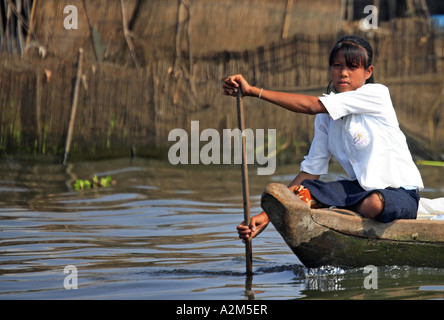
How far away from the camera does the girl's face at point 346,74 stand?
413 centimetres

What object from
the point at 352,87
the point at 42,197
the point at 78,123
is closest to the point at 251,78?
the point at 78,123

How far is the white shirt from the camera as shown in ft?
13.2

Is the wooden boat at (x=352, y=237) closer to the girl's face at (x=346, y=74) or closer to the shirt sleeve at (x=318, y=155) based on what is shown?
the shirt sleeve at (x=318, y=155)

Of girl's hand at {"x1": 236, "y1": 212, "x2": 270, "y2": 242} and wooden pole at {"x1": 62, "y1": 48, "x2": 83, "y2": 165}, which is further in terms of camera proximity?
wooden pole at {"x1": 62, "y1": 48, "x2": 83, "y2": 165}

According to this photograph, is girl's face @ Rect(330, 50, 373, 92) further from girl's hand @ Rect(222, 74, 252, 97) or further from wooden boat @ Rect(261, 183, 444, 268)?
wooden boat @ Rect(261, 183, 444, 268)

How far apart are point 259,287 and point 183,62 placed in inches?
233

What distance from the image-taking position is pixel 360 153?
4.11 m

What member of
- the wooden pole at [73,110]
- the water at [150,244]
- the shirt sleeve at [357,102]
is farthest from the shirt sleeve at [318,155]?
the wooden pole at [73,110]

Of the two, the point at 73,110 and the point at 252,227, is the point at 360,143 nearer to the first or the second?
the point at 252,227

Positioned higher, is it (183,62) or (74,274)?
(183,62)

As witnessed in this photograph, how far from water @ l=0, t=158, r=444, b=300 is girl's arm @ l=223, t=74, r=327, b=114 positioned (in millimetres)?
889

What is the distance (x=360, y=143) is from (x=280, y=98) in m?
0.51

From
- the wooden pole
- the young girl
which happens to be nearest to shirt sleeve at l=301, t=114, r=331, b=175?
the young girl
